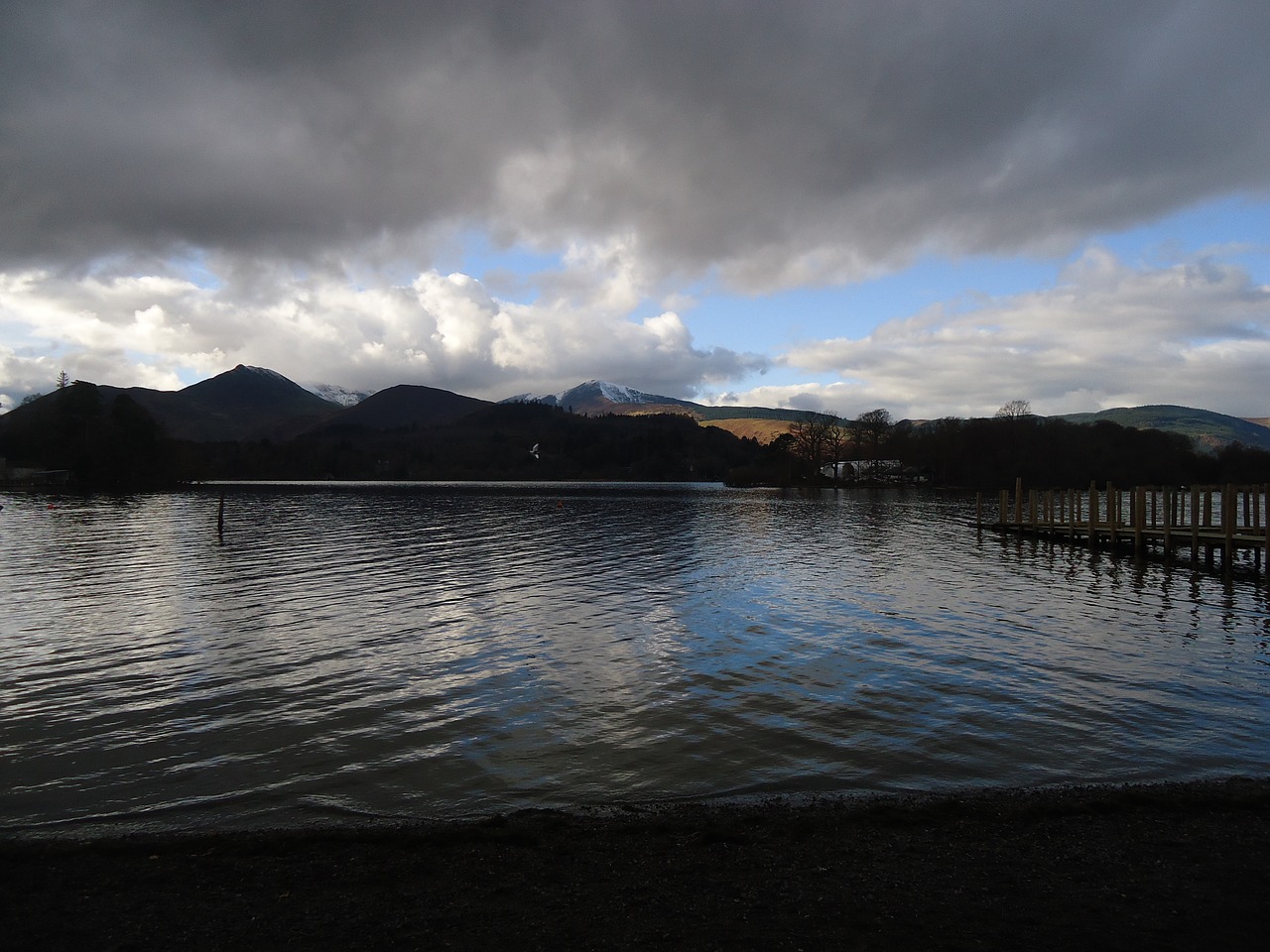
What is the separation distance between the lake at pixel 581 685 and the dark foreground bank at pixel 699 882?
0.96 meters

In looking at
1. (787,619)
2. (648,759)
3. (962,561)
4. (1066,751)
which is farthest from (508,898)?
(962,561)

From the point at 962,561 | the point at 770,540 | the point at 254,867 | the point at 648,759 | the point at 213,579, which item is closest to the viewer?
the point at 254,867

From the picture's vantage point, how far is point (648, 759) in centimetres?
1005

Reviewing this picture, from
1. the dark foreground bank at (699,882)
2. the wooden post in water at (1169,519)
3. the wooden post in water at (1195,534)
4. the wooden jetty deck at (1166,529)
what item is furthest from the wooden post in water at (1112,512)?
the dark foreground bank at (699,882)

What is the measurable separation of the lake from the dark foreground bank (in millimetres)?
959

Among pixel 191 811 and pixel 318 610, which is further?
pixel 318 610

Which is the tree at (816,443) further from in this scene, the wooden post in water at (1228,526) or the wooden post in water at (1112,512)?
the wooden post in water at (1228,526)

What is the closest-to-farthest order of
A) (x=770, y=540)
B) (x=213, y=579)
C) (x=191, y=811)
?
1. (x=191, y=811)
2. (x=213, y=579)
3. (x=770, y=540)

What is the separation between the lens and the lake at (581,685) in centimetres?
936

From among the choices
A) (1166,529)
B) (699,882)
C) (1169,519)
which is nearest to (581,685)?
(699,882)

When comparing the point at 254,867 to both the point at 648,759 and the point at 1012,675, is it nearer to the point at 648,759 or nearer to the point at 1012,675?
the point at 648,759

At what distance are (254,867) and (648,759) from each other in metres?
4.88

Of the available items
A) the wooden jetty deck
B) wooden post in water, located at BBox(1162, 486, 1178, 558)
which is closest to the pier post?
the wooden jetty deck

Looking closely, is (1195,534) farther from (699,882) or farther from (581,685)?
(699,882)
